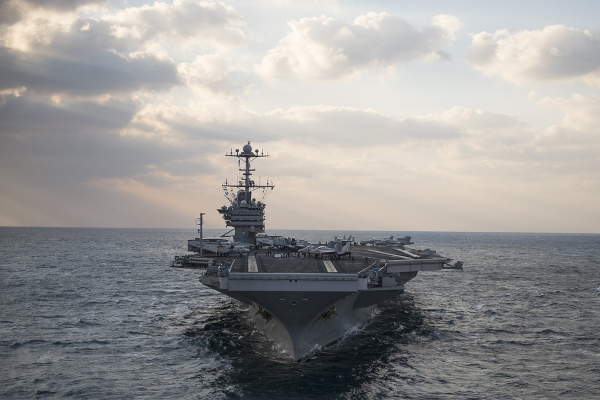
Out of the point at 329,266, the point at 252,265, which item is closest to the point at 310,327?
the point at 329,266

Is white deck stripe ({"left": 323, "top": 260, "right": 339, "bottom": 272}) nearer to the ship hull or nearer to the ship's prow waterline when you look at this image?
the ship's prow waterline

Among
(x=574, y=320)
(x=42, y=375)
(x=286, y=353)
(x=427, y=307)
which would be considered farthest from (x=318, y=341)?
(x=574, y=320)

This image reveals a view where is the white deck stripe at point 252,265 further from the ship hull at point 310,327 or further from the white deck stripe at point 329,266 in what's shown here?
the white deck stripe at point 329,266

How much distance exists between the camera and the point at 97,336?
31.8 m

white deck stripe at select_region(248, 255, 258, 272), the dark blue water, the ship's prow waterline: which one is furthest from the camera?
white deck stripe at select_region(248, 255, 258, 272)

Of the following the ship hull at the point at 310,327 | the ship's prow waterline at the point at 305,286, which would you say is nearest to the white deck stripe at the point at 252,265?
the ship's prow waterline at the point at 305,286

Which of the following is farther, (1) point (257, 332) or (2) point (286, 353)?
(1) point (257, 332)

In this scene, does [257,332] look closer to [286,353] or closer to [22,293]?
[286,353]

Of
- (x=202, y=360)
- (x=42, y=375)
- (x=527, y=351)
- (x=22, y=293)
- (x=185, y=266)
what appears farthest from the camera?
(x=22, y=293)

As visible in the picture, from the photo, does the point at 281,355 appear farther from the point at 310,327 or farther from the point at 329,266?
the point at 329,266

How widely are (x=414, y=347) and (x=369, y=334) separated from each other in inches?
147

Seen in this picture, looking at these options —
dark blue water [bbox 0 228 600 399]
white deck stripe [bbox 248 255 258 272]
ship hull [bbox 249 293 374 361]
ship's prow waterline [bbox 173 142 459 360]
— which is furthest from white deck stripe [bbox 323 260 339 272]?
white deck stripe [bbox 248 255 258 272]

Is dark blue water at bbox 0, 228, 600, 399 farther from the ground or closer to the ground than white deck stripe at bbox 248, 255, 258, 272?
closer to the ground

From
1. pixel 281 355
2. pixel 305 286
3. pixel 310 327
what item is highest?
pixel 305 286
